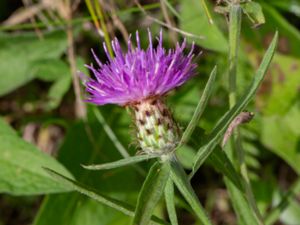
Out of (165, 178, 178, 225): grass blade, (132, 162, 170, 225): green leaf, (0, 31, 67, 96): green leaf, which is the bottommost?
(165, 178, 178, 225): grass blade

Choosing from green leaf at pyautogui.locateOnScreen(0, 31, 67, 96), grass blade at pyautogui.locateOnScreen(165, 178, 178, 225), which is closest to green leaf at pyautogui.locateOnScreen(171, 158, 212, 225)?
grass blade at pyautogui.locateOnScreen(165, 178, 178, 225)

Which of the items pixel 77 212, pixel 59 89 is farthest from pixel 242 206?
pixel 59 89

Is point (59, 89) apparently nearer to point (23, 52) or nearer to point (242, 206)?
point (23, 52)

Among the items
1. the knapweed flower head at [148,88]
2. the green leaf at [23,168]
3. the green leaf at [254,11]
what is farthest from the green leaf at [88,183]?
the green leaf at [254,11]

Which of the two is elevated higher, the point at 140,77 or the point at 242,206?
the point at 140,77

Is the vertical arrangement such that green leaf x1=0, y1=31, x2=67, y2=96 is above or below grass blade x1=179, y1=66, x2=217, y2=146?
above

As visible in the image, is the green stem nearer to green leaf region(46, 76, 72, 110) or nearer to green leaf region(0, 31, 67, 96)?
green leaf region(46, 76, 72, 110)

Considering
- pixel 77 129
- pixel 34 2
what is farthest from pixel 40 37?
pixel 77 129
